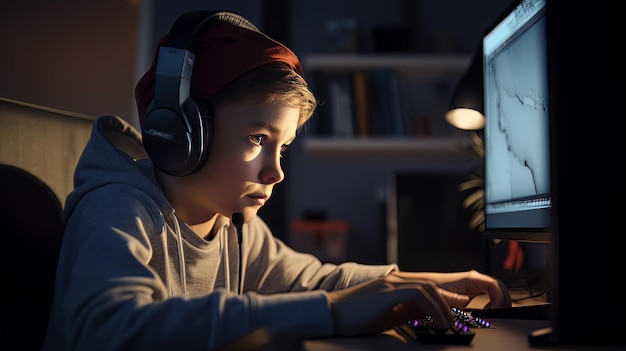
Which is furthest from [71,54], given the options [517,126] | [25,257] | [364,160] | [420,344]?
[420,344]

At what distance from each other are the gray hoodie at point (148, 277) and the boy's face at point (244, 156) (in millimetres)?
84

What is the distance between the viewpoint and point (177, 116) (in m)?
0.88

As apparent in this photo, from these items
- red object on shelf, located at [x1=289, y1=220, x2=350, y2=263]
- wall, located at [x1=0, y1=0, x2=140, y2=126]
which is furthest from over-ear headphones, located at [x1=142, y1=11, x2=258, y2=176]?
red object on shelf, located at [x1=289, y1=220, x2=350, y2=263]

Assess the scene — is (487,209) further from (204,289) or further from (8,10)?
(8,10)

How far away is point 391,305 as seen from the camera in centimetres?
69

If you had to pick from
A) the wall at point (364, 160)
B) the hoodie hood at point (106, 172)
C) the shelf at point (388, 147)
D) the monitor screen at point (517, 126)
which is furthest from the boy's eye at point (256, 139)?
the wall at point (364, 160)

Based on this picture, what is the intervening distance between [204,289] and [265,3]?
2248 millimetres

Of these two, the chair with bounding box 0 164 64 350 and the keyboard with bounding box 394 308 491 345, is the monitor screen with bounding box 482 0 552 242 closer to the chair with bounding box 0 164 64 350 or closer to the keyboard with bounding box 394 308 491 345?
the keyboard with bounding box 394 308 491 345

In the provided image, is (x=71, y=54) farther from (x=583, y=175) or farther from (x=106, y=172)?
(x=583, y=175)

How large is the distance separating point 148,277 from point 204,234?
39 cm

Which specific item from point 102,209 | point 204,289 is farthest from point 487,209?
point 102,209

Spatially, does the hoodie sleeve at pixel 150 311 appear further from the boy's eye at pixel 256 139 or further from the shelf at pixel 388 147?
the shelf at pixel 388 147

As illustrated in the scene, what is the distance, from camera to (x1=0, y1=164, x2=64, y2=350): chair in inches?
35.0

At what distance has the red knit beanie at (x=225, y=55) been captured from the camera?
0.92 m
